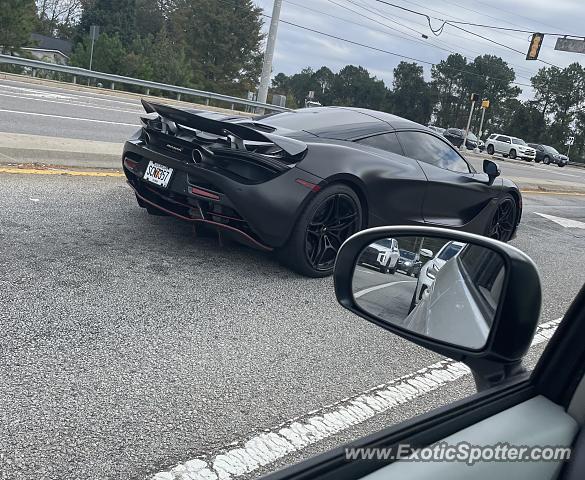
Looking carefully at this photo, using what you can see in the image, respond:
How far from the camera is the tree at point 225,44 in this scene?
6181 centimetres

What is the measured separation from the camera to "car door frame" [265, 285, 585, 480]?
3.60 ft

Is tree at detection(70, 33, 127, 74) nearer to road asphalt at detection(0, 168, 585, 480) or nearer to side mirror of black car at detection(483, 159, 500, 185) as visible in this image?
road asphalt at detection(0, 168, 585, 480)

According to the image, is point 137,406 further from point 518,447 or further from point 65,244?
point 65,244

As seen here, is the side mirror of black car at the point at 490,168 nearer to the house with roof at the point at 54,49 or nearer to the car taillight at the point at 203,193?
the car taillight at the point at 203,193

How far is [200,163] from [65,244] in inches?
47.7

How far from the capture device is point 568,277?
6.43 m

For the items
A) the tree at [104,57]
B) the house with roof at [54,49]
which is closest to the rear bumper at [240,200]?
the tree at [104,57]

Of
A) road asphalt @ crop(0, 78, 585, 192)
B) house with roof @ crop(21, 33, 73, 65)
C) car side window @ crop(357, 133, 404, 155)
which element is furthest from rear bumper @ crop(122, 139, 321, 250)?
house with roof @ crop(21, 33, 73, 65)

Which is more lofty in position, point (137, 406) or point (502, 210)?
point (502, 210)

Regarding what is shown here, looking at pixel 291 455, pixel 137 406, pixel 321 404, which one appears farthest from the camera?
pixel 321 404

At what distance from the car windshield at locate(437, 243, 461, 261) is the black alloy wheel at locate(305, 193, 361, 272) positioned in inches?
113

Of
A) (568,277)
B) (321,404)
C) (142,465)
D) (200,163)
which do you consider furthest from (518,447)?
(568,277)

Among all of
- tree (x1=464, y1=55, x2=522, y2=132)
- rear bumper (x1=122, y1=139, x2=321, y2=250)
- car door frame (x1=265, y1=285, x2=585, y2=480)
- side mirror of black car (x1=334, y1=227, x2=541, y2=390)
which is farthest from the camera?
tree (x1=464, y1=55, x2=522, y2=132)

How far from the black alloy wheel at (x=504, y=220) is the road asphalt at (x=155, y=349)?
1.30 meters
